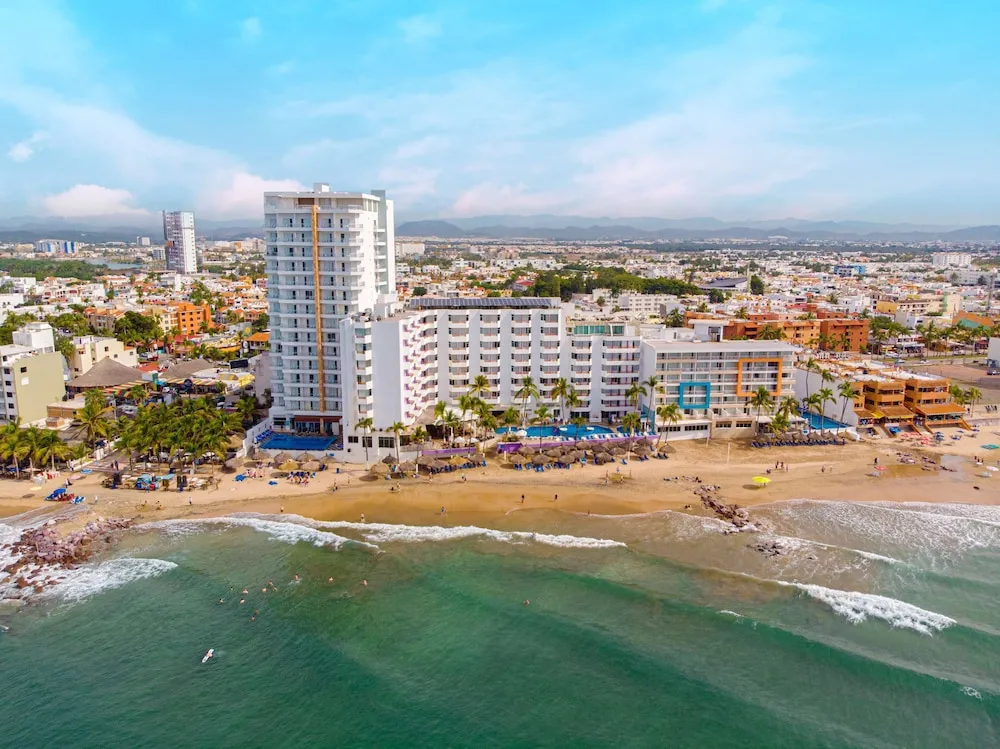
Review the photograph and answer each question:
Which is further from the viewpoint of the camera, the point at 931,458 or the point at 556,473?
the point at 931,458

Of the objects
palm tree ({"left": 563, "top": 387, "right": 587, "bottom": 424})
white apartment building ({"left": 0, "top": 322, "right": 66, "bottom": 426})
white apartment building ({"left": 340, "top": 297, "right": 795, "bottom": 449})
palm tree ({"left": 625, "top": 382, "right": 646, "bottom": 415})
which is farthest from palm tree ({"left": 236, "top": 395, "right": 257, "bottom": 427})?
palm tree ({"left": 625, "top": 382, "right": 646, "bottom": 415})

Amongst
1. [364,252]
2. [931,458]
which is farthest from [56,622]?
[931,458]

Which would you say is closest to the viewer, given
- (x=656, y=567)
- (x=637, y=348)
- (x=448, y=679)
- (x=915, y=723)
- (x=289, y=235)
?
(x=915, y=723)

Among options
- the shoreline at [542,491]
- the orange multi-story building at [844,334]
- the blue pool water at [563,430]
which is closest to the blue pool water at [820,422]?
the shoreline at [542,491]

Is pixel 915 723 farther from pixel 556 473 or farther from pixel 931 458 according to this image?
pixel 931 458

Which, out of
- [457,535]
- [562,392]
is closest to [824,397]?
[562,392]

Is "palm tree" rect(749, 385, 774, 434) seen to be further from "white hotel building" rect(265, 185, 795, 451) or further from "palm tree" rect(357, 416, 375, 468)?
"palm tree" rect(357, 416, 375, 468)
